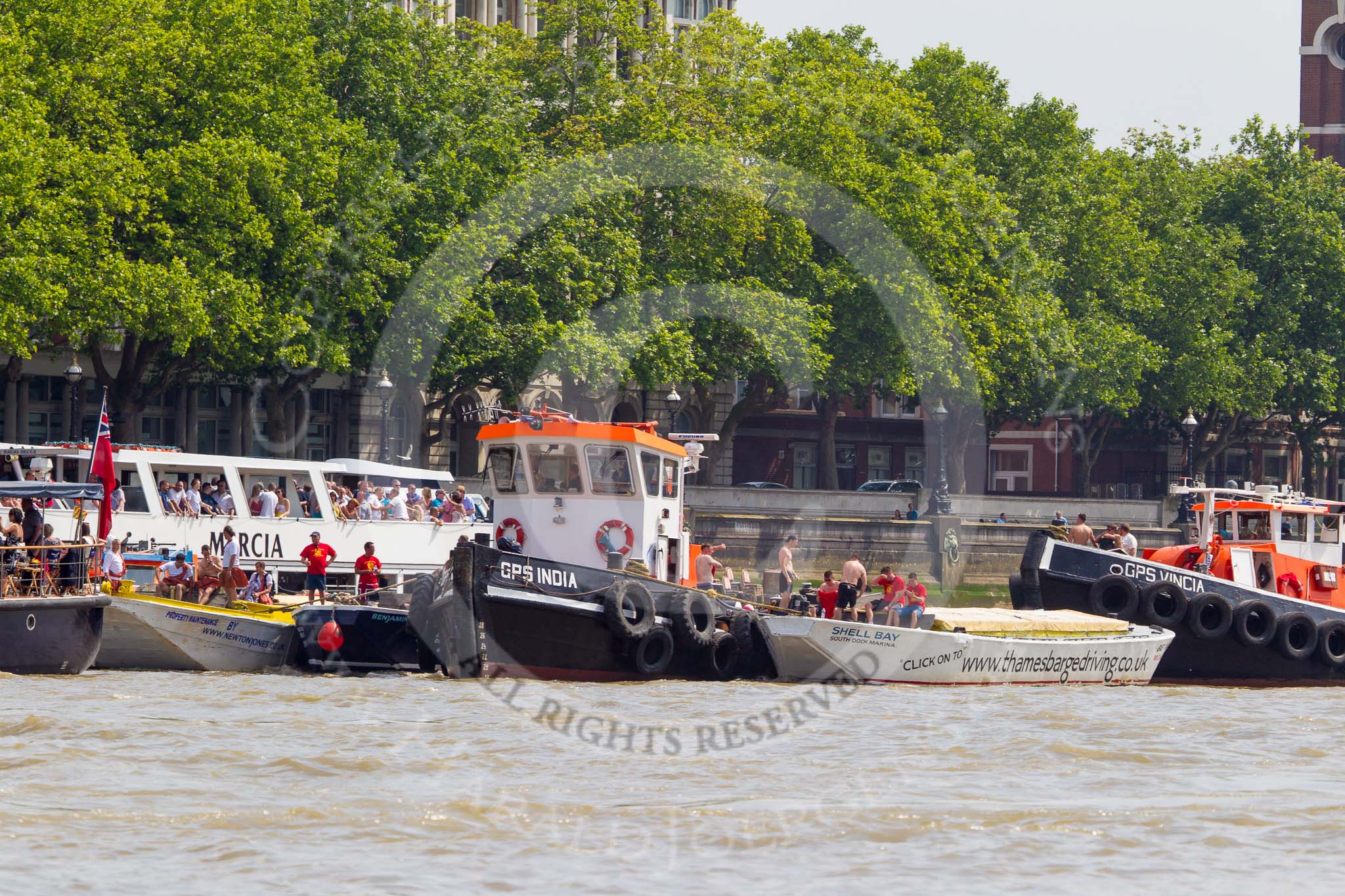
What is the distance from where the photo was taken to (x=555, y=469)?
92.4ft

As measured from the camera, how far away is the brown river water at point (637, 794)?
13734mm

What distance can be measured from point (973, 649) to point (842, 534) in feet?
106

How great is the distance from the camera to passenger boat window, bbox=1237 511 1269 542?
1340 inches

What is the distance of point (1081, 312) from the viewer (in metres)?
66.5

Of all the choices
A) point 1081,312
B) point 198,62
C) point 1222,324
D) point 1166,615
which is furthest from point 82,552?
point 1222,324

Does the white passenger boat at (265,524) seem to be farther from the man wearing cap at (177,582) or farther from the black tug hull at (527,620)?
the black tug hull at (527,620)

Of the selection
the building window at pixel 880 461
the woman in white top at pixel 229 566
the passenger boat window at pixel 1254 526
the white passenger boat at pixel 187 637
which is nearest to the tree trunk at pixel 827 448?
the building window at pixel 880 461

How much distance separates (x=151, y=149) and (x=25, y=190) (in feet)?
15.9

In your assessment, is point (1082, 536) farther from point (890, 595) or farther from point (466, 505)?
point (466, 505)

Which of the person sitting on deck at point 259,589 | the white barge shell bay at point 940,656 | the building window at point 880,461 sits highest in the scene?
the building window at point 880,461

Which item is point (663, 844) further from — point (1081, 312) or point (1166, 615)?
point (1081, 312)

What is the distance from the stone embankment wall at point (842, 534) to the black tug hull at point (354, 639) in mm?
30016

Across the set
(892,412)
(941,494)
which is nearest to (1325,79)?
(892,412)

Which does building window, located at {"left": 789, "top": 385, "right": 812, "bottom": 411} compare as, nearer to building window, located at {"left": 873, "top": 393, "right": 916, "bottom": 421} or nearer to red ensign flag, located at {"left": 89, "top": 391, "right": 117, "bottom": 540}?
building window, located at {"left": 873, "top": 393, "right": 916, "bottom": 421}
